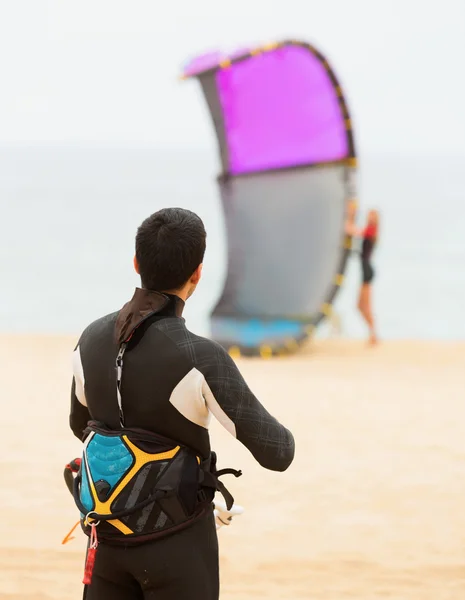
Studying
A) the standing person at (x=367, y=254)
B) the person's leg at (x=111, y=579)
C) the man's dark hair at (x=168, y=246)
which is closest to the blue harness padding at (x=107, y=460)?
the person's leg at (x=111, y=579)

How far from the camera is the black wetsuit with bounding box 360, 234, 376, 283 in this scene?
38.0 ft

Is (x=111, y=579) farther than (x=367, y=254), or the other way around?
(x=367, y=254)

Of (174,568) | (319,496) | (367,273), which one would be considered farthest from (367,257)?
(174,568)

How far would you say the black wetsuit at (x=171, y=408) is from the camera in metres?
2.14

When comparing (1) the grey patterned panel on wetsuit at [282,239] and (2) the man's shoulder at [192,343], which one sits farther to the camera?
(1) the grey patterned panel on wetsuit at [282,239]

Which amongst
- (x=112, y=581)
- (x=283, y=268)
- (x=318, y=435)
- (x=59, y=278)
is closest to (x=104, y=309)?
(x=59, y=278)

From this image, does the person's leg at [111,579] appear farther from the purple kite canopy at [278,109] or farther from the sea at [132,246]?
the sea at [132,246]

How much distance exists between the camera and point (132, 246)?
4084 centimetres

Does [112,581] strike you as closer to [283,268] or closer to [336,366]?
[336,366]

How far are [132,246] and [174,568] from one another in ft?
128

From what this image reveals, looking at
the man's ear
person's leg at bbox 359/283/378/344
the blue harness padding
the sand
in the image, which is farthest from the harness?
person's leg at bbox 359/283/378/344

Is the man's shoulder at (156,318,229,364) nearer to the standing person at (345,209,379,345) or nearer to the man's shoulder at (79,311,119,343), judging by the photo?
the man's shoulder at (79,311,119,343)

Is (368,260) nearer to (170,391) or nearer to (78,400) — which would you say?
(78,400)

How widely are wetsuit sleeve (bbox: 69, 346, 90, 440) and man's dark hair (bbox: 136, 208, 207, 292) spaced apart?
267 millimetres
